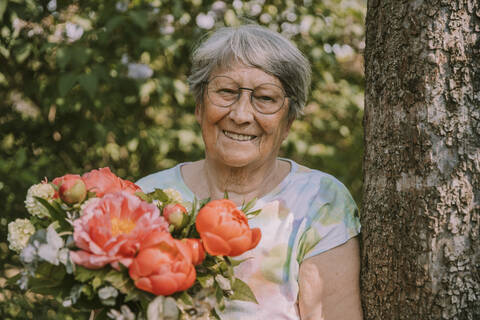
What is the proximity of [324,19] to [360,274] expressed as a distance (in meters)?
1.94

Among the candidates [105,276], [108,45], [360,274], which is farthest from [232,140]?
[108,45]

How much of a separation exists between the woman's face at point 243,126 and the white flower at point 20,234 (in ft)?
2.69

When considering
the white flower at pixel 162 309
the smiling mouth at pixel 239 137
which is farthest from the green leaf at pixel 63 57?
the white flower at pixel 162 309

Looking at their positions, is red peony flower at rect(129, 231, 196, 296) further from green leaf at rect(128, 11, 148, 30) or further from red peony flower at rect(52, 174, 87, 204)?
green leaf at rect(128, 11, 148, 30)

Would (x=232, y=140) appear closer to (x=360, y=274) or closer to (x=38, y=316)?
(x=360, y=274)

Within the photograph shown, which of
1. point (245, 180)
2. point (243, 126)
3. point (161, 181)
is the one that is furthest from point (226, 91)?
point (161, 181)

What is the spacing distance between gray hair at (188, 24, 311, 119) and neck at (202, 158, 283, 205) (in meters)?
0.26

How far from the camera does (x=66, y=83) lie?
2.48 m

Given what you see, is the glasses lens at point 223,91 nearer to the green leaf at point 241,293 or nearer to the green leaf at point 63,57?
the green leaf at point 241,293

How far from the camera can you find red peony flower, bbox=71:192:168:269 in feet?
3.64

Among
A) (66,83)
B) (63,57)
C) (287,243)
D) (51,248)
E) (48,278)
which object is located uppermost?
(63,57)

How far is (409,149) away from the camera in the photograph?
1442 millimetres

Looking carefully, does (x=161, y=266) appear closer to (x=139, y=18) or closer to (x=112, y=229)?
(x=112, y=229)

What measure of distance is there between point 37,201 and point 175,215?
1.27 feet
